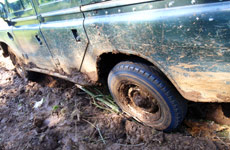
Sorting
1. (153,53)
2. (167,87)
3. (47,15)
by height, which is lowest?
(167,87)

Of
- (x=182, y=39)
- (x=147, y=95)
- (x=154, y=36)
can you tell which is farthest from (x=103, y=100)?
(x=182, y=39)

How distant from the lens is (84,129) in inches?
84.5

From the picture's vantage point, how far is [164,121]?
5.76 ft

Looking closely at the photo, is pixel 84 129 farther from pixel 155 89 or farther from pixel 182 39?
pixel 182 39

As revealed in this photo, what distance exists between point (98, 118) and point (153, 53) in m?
1.35

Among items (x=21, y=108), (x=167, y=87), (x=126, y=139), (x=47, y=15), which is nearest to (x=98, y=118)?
(x=126, y=139)

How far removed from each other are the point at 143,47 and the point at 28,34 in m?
2.13

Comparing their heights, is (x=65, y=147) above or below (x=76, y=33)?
below

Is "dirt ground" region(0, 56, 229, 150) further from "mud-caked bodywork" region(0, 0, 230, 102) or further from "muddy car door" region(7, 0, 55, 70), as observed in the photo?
"muddy car door" region(7, 0, 55, 70)

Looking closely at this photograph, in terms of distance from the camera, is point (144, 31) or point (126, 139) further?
point (126, 139)

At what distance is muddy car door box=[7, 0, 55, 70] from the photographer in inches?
96.3

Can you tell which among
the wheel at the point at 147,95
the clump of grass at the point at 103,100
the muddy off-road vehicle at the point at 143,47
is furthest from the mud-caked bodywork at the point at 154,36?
the clump of grass at the point at 103,100

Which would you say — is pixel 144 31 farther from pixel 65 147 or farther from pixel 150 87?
pixel 65 147

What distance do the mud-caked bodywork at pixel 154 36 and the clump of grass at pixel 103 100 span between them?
1.68 feet
